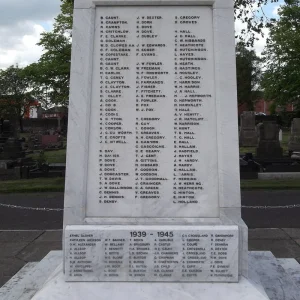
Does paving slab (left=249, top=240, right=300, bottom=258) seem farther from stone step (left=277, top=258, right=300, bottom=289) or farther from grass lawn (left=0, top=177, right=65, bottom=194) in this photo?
grass lawn (left=0, top=177, right=65, bottom=194)

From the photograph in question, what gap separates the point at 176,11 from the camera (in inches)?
162

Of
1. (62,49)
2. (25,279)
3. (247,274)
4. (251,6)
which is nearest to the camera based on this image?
(247,274)

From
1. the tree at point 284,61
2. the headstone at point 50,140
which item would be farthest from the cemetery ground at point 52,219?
the tree at point 284,61

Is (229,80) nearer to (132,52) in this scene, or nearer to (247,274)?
(132,52)

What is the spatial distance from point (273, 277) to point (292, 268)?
62 centimetres

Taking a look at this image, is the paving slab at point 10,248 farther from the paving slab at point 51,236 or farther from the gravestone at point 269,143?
the gravestone at point 269,143

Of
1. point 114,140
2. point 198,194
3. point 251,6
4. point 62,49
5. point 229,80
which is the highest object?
point 62,49

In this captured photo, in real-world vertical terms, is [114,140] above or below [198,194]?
above

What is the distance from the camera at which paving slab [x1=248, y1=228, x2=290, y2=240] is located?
7.54m

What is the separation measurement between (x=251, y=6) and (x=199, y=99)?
36.6 ft

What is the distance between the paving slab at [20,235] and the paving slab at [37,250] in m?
0.32

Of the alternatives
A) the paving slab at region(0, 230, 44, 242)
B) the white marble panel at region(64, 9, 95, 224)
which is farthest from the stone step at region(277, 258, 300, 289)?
the paving slab at region(0, 230, 44, 242)

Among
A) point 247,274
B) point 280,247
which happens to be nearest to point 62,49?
point 280,247

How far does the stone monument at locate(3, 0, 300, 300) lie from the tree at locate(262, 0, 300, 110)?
36239mm
